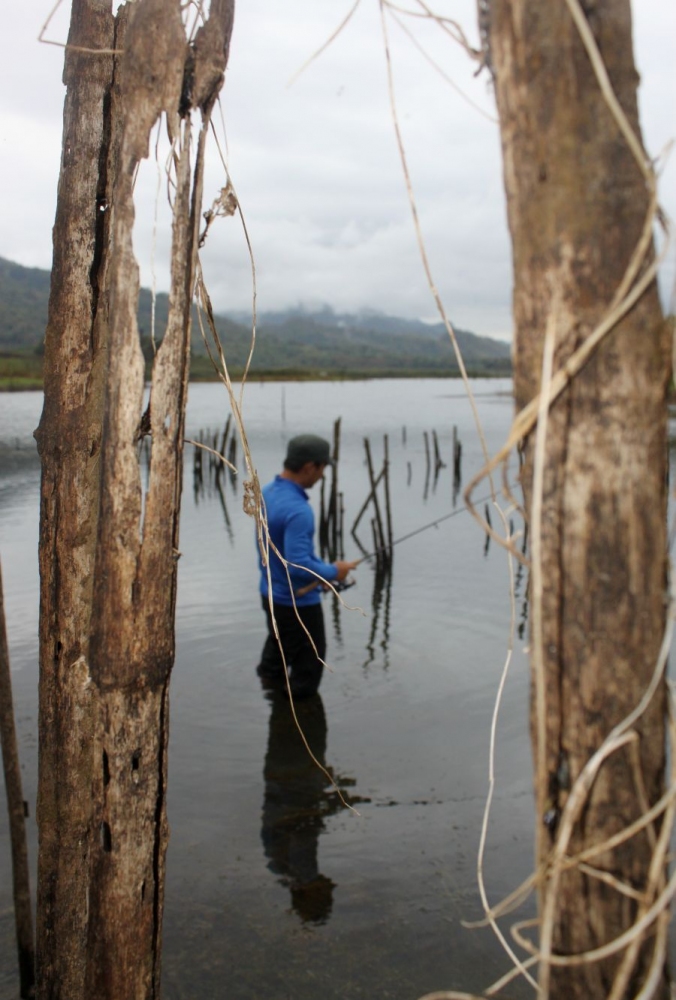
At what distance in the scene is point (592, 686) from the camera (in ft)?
4.59

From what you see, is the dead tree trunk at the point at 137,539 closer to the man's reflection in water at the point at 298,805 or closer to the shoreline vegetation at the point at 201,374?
the man's reflection in water at the point at 298,805

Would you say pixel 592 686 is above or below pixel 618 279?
below

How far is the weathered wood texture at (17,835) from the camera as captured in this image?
3412 millimetres

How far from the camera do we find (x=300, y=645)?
6145 millimetres

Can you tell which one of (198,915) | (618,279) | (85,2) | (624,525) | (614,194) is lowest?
(198,915)

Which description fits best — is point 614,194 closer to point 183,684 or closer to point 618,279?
point 618,279

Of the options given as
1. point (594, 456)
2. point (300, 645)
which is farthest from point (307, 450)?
point (594, 456)

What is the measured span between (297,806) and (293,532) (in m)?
1.97

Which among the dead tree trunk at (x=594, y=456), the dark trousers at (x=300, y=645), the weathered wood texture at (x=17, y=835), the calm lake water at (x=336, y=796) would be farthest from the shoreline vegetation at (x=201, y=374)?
the dead tree trunk at (x=594, y=456)

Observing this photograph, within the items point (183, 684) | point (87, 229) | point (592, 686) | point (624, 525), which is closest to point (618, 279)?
point (624, 525)

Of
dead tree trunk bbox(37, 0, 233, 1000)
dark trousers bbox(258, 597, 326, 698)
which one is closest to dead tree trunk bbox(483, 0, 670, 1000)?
dead tree trunk bbox(37, 0, 233, 1000)

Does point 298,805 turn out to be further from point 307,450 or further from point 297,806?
point 307,450

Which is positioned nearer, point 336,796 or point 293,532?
point 293,532

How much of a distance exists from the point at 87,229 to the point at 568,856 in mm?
2518
